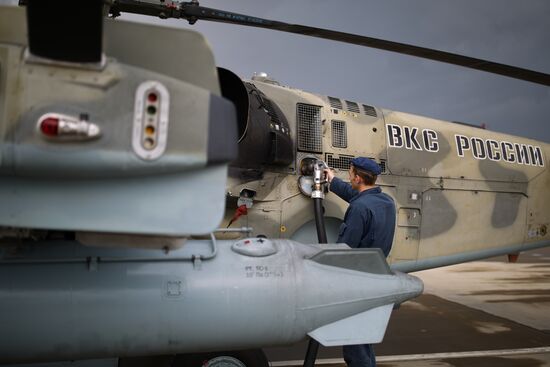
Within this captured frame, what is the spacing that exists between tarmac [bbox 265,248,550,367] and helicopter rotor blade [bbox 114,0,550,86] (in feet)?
9.50

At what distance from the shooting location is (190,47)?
7.34 ft

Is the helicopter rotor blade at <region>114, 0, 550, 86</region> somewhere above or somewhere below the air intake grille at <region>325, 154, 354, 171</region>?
above

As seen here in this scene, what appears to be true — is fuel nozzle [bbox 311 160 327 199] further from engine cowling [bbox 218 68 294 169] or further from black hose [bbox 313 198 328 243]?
engine cowling [bbox 218 68 294 169]

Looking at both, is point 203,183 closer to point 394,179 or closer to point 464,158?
point 394,179

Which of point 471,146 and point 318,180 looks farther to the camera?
point 471,146

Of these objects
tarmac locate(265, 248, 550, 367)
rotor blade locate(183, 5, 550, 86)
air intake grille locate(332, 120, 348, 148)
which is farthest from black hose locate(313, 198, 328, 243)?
tarmac locate(265, 248, 550, 367)

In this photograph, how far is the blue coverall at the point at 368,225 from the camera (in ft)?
11.6

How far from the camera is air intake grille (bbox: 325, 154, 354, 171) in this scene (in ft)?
15.3

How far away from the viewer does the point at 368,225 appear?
3.63 meters

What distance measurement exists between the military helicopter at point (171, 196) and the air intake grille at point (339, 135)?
0.01 metres

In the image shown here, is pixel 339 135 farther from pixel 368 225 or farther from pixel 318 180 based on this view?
pixel 368 225

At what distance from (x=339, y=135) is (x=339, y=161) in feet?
0.85

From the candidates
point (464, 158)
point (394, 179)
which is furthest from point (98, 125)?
point (464, 158)

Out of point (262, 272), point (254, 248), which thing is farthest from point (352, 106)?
point (262, 272)
